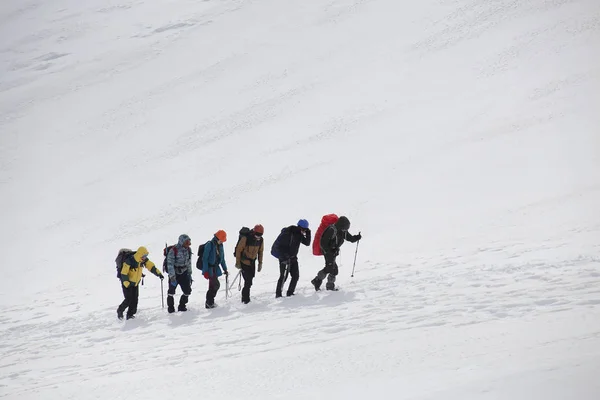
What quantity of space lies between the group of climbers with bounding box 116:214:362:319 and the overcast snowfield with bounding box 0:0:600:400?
47cm

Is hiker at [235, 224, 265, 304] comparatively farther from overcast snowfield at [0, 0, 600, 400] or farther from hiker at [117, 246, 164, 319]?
hiker at [117, 246, 164, 319]

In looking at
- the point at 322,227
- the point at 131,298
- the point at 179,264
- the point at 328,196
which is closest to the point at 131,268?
the point at 131,298

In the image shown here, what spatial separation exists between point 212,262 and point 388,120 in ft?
69.8

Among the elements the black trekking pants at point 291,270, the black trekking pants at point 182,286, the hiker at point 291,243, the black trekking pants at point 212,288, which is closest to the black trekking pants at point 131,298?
the black trekking pants at point 182,286

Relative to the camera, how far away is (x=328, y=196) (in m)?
Answer: 22.5

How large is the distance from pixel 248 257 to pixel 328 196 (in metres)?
11.7

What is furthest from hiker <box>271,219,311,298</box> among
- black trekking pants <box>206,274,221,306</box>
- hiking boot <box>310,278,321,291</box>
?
black trekking pants <box>206,274,221,306</box>

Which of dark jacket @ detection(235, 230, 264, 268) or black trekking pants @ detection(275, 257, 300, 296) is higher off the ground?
dark jacket @ detection(235, 230, 264, 268)

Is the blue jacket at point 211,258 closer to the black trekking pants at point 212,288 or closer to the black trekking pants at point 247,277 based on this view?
the black trekking pants at point 212,288

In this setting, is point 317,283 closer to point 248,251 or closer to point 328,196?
point 248,251

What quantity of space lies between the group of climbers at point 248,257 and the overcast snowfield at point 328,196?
0.47 m

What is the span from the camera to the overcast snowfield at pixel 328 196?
7129 millimetres

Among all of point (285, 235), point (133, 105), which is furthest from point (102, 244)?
point (133, 105)

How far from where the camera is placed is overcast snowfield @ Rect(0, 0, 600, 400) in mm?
7129
